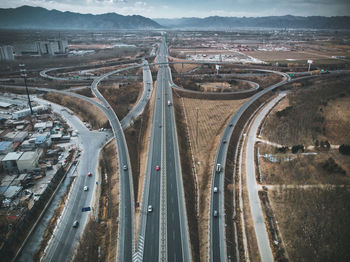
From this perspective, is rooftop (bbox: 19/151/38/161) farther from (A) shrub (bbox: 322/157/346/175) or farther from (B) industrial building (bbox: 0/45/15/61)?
(B) industrial building (bbox: 0/45/15/61)

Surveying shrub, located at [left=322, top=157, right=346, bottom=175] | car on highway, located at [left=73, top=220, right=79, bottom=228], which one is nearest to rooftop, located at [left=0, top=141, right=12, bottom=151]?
car on highway, located at [left=73, top=220, right=79, bottom=228]

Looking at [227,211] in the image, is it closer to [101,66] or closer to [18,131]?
[18,131]

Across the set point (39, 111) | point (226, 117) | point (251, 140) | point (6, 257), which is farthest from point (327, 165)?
point (39, 111)

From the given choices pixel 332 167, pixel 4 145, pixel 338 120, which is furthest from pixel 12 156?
pixel 338 120

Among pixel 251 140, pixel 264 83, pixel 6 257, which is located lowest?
pixel 6 257

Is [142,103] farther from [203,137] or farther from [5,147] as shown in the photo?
[5,147]

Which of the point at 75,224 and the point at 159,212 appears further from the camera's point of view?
the point at 75,224

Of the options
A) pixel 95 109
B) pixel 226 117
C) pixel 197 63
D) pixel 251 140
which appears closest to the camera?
pixel 251 140
